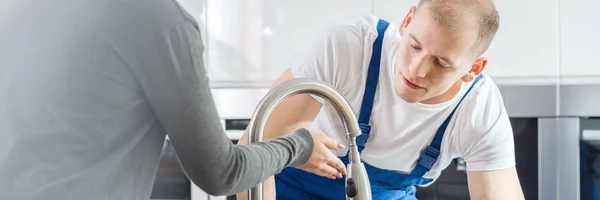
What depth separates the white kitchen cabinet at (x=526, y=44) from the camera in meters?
1.70

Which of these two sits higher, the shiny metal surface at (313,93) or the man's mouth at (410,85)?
the man's mouth at (410,85)

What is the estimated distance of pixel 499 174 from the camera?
1.13 m

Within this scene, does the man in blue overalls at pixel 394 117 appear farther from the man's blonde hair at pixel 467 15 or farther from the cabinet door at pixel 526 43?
the cabinet door at pixel 526 43

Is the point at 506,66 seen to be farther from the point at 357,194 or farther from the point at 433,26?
the point at 357,194

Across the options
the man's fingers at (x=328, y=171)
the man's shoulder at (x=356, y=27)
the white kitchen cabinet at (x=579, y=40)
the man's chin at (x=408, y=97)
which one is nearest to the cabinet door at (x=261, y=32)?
the white kitchen cabinet at (x=579, y=40)

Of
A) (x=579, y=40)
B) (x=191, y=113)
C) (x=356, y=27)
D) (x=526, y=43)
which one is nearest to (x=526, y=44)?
(x=526, y=43)

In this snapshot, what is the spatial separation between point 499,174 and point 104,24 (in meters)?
0.78

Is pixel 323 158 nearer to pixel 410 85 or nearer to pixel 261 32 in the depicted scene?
pixel 410 85

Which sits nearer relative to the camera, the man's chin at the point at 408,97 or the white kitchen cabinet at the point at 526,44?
the man's chin at the point at 408,97

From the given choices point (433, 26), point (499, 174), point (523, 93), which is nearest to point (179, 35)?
point (433, 26)

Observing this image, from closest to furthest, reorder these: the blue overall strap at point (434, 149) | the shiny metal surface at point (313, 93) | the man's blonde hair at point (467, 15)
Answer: the shiny metal surface at point (313, 93)
the man's blonde hair at point (467, 15)
the blue overall strap at point (434, 149)

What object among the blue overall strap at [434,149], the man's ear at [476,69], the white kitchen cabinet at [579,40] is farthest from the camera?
the white kitchen cabinet at [579,40]

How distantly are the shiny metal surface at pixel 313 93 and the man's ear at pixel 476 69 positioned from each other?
33 centimetres

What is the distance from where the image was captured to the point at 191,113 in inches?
22.0
